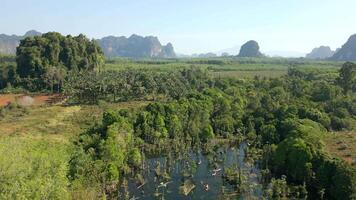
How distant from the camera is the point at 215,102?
292ft

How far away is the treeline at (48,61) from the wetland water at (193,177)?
69.1m

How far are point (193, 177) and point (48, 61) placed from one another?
86.3 meters

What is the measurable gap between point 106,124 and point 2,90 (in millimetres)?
69105

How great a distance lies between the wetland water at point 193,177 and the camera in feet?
167

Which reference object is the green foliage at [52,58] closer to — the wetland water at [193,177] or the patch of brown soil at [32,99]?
the patch of brown soil at [32,99]

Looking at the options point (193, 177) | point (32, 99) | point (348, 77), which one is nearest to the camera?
point (193, 177)

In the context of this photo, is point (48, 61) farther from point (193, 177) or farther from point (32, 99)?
point (193, 177)

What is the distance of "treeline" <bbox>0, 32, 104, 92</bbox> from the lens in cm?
12281

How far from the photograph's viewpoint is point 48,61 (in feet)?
421

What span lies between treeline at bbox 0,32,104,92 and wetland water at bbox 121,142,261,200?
2721 inches

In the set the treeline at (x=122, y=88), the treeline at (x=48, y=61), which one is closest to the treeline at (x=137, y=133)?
the treeline at (x=122, y=88)

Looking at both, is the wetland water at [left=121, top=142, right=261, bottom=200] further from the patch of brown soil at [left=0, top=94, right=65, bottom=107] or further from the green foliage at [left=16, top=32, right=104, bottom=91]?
the green foliage at [left=16, top=32, right=104, bottom=91]

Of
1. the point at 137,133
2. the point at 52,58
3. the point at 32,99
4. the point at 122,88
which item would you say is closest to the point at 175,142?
the point at 137,133

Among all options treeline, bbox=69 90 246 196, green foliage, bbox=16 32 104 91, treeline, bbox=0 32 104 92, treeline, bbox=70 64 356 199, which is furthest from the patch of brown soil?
treeline, bbox=69 90 246 196
